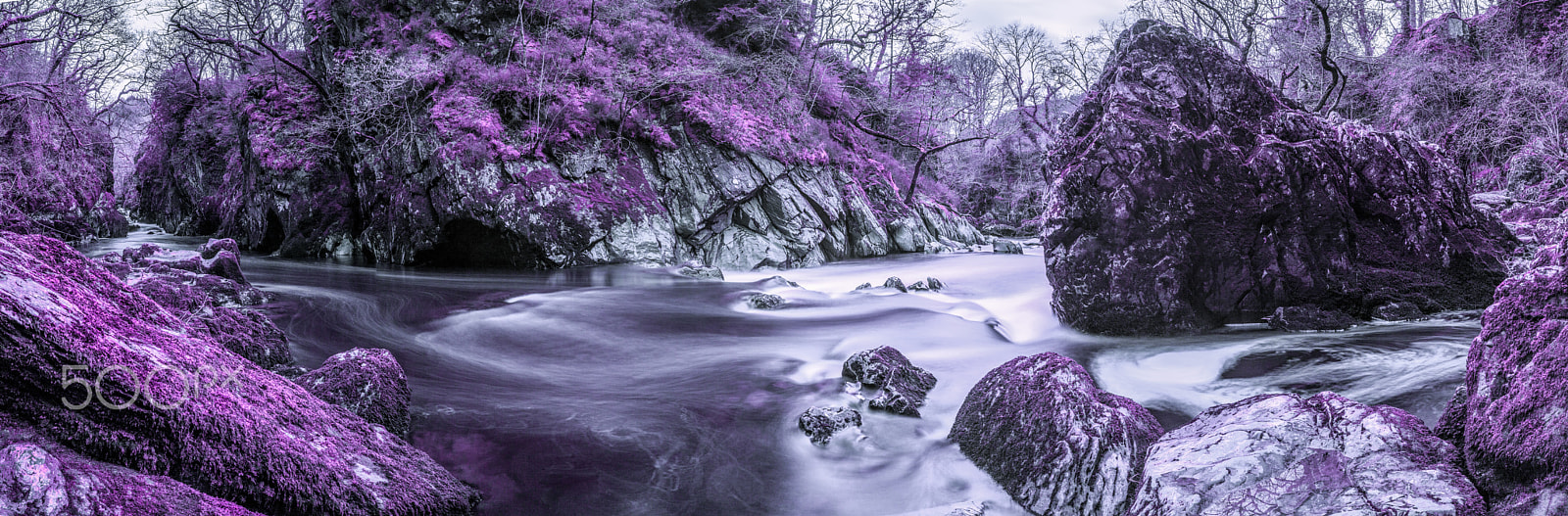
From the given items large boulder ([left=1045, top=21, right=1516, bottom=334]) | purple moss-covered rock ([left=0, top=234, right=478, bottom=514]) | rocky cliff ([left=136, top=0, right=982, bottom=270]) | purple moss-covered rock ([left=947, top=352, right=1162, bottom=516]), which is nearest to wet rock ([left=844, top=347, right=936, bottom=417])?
purple moss-covered rock ([left=947, top=352, right=1162, bottom=516])

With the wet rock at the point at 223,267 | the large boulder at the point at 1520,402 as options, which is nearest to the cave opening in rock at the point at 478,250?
the wet rock at the point at 223,267

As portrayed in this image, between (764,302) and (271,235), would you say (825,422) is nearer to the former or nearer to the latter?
(764,302)

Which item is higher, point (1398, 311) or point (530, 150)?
point (530, 150)

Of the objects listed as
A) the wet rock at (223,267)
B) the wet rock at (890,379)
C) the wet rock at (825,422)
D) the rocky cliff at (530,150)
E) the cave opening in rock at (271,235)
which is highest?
the rocky cliff at (530,150)

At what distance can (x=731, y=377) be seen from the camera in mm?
6246

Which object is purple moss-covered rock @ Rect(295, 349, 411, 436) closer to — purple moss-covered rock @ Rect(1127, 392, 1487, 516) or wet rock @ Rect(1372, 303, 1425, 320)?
purple moss-covered rock @ Rect(1127, 392, 1487, 516)

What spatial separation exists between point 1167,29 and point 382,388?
26.5 ft

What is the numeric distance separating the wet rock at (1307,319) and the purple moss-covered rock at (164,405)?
23.7ft

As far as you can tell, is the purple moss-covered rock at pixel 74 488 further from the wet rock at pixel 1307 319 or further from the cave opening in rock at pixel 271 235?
the cave opening in rock at pixel 271 235

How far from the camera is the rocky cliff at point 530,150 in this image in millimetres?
14227

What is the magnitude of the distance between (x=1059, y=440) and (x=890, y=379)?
1914 mm

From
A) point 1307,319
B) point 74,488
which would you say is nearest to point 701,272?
point 1307,319

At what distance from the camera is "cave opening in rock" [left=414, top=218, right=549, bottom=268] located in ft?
45.4

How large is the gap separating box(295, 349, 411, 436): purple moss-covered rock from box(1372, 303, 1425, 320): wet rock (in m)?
→ 8.30
